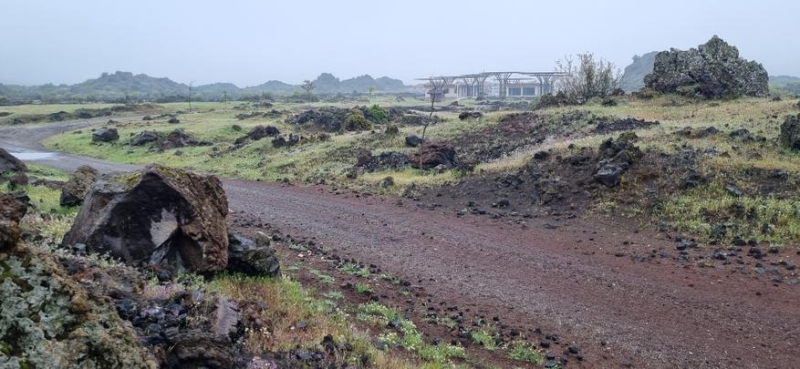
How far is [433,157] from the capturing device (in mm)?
24031

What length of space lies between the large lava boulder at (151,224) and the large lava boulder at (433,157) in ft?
52.8

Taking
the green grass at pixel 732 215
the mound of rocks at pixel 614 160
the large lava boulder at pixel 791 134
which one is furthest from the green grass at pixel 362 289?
the large lava boulder at pixel 791 134

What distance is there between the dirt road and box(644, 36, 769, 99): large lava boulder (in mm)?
25309

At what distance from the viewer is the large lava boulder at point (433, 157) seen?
2389 centimetres

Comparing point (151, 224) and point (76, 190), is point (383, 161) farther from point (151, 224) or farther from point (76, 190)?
point (151, 224)

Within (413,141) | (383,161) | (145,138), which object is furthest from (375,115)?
(383,161)

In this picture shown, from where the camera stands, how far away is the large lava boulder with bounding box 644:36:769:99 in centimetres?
3475

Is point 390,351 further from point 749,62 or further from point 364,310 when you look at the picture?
point 749,62

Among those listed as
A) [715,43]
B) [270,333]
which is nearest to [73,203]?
[270,333]

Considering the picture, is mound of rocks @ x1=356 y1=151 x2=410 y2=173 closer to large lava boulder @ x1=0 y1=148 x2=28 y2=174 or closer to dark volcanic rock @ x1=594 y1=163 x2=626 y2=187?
dark volcanic rock @ x1=594 y1=163 x2=626 y2=187

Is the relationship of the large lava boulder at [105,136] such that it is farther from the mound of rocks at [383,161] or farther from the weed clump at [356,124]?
the mound of rocks at [383,161]

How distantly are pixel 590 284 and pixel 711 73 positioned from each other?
30631 millimetres

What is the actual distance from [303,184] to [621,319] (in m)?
15.9

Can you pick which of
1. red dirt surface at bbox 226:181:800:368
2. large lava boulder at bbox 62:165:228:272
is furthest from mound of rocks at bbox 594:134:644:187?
large lava boulder at bbox 62:165:228:272
